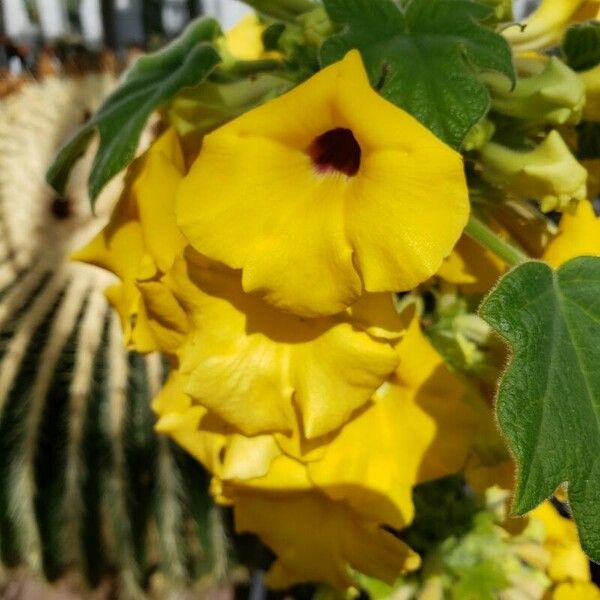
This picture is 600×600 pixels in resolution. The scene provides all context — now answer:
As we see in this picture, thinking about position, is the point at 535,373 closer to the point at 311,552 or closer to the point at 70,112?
the point at 311,552

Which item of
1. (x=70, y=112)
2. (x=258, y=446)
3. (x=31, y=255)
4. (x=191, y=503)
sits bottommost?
(x=191, y=503)

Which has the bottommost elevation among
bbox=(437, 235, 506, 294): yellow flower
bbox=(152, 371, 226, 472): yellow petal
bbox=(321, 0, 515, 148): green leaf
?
bbox=(152, 371, 226, 472): yellow petal

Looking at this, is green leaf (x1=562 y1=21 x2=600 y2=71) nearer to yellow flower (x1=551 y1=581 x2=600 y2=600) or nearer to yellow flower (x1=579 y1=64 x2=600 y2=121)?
yellow flower (x1=579 y1=64 x2=600 y2=121)

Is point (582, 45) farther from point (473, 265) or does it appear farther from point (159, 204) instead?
point (159, 204)

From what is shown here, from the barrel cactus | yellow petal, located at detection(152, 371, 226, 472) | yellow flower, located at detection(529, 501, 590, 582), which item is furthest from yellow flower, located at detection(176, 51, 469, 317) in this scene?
the barrel cactus

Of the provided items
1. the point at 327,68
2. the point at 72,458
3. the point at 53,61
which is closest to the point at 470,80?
the point at 327,68

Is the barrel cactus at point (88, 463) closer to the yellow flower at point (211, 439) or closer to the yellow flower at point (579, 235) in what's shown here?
the yellow flower at point (211, 439)

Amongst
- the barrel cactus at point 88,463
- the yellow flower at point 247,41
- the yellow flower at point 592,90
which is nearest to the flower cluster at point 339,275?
the yellow flower at point 592,90
